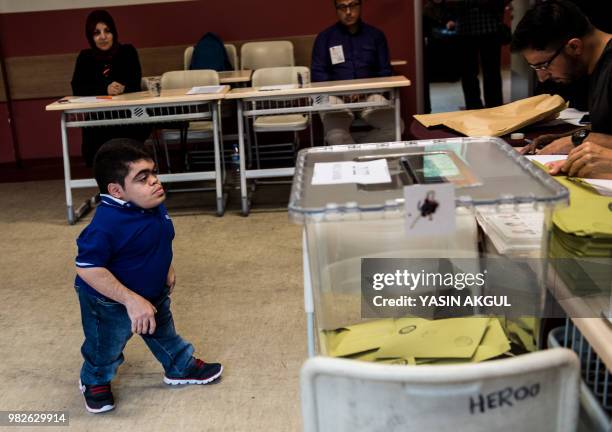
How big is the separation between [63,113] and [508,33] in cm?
367

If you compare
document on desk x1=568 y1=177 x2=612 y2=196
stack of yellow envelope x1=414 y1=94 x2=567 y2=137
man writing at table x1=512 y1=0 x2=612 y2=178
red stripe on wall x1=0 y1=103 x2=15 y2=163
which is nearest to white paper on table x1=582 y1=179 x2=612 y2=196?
document on desk x1=568 y1=177 x2=612 y2=196

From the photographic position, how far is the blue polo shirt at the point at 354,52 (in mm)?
5020

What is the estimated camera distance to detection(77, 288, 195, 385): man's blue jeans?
7.03ft

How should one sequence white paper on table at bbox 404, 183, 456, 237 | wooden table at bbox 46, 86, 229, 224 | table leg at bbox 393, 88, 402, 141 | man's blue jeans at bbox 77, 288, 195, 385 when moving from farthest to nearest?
1. table leg at bbox 393, 88, 402, 141
2. wooden table at bbox 46, 86, 229, 224
3. man's blue jeans at bbox 77, 288, 195, 385
4. white paper on table at bbox 404, 183, 456, 237

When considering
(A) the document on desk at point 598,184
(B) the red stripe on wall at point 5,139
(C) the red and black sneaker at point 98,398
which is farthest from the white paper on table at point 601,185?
(B) the red stripe on wall at point 5,139

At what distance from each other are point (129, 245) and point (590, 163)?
1.27 m

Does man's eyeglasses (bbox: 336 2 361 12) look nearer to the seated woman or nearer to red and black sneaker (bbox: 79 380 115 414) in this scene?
the seated woman

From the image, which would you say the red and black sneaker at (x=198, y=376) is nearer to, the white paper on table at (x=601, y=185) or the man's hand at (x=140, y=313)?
the man's hand at (x=140, y=313)

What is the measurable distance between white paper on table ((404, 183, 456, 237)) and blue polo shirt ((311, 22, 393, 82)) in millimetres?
4070

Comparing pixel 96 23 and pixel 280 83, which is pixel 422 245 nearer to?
pixel 280 83

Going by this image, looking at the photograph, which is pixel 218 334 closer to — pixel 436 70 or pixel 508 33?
pixel 508 33

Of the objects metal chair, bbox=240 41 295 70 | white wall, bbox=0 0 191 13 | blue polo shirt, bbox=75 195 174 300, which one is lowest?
blue polo shirt, bbox=75 195 174 300

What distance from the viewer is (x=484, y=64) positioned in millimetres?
5926

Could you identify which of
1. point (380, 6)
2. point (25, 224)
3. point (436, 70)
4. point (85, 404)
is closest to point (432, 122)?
point (85, 404)
